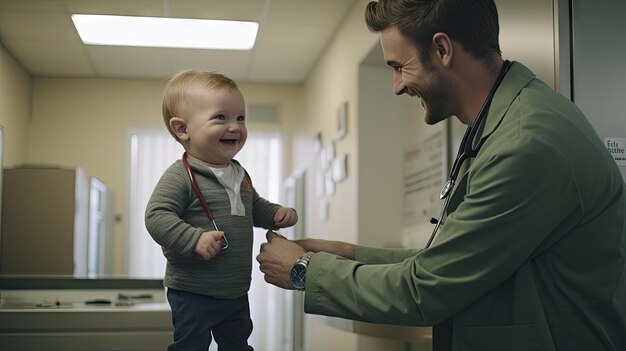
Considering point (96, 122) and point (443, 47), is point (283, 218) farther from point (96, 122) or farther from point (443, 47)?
point (96, 122)

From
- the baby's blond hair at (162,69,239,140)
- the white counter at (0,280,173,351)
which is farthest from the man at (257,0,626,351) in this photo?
the white counter at (0,280,173,351)

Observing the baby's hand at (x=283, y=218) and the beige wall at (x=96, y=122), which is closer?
the baby's hand at (x=283, y=218)

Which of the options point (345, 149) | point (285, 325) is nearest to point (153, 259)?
point (285, 325)

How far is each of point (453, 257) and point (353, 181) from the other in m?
3.15

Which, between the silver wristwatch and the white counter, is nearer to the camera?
the silver wristwatch

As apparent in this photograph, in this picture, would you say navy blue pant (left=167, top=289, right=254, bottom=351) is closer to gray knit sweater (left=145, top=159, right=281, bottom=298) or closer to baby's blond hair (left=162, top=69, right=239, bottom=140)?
gray knit sweater (left=145, top=159, right=281, bottom=298)

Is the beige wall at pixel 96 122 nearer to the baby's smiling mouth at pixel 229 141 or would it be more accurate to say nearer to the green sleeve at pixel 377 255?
the green sleeve at pixel 377 255

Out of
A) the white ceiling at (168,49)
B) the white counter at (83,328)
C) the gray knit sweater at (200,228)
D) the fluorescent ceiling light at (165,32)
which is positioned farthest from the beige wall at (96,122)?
the gray knit sweater at (200,228)

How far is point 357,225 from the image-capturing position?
417cm

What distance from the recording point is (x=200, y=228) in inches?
53.1

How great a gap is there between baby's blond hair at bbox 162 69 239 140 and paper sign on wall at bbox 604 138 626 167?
37.5 inches

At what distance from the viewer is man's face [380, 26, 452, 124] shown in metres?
1.35

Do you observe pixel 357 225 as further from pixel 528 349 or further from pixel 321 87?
pixel 528 349

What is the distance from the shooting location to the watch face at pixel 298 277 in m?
1.32
